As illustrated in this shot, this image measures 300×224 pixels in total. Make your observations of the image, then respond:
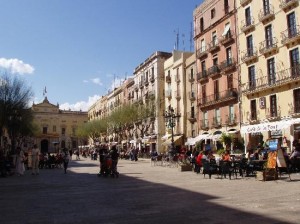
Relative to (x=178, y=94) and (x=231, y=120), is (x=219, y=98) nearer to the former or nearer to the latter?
(x=231, y=120)

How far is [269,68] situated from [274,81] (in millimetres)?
1505

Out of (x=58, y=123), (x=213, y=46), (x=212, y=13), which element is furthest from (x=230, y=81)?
(x=58, y=123)

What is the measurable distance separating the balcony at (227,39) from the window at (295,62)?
27.6 ft

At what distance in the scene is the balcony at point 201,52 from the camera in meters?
40.4

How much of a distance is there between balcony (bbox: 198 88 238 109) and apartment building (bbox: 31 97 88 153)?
68.5m

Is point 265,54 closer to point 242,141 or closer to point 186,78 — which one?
point 242,141

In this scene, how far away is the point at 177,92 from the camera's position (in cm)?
5009

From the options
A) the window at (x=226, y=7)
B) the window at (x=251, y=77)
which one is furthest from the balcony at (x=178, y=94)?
the window at (x=251, y=77)

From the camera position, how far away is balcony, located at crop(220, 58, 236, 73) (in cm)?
3519

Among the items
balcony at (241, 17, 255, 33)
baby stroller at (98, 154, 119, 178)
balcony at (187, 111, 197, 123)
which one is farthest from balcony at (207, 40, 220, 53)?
baby stroller at (98, 154, 119, 178)

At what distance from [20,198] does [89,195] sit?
2.14m

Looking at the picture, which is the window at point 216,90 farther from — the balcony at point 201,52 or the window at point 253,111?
the window at point 253,111

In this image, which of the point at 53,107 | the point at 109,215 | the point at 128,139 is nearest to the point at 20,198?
the point at 109,215

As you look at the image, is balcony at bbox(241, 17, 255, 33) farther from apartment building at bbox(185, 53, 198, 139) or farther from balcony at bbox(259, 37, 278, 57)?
apartment building at bbox(185, 53, 198, 139)
